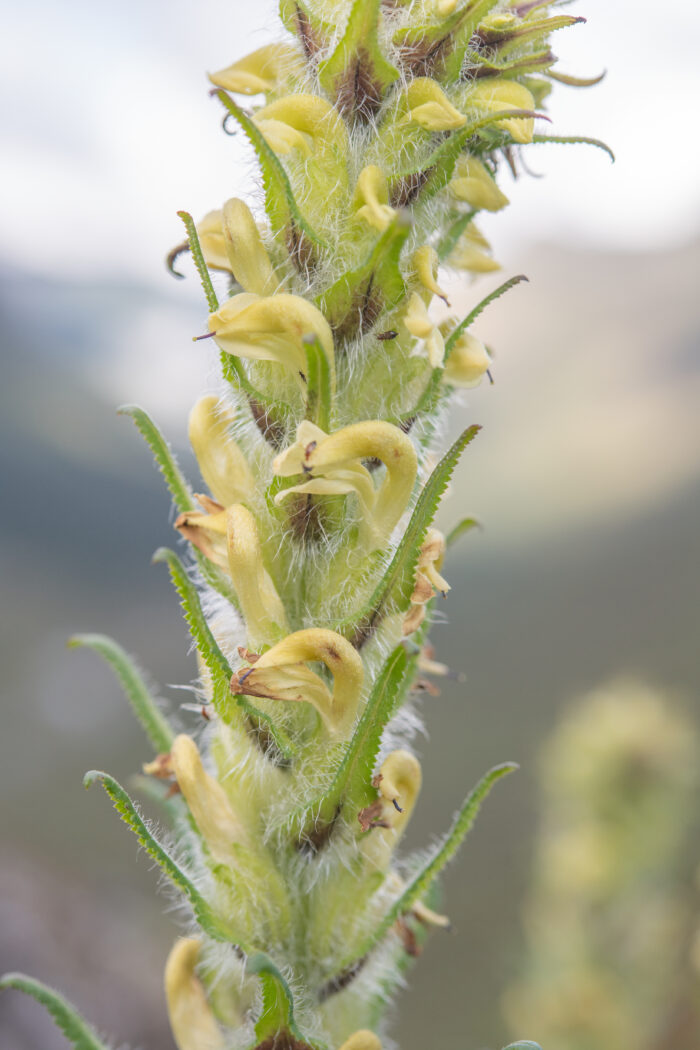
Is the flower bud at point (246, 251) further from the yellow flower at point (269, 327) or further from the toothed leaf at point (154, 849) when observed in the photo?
the toothed leaf at point (154, 849)

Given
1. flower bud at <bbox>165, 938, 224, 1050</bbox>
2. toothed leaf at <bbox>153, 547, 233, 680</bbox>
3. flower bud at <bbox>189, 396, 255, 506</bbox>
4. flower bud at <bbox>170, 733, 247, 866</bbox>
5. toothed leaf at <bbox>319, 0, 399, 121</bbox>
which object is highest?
toothed leaf at <bbox>319, 0, 399, 121</bbox>

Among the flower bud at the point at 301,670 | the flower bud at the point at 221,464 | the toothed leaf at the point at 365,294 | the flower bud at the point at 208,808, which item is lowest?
the flower bud at the point at 208,808

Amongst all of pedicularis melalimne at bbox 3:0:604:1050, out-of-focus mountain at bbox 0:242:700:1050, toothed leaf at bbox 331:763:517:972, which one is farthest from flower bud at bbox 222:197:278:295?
out-of-focus mountain at bbox 0:242:700:1050

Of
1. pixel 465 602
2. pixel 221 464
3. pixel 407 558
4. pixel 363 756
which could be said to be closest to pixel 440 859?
pixel 363 756

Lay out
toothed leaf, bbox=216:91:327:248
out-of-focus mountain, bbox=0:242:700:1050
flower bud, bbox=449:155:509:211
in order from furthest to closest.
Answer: out-of-focus mountain, bbox=0:242:700:1050 → flower bud, bbox=449:155:509:211 → toothed leaf, bbox=216:91:327:248

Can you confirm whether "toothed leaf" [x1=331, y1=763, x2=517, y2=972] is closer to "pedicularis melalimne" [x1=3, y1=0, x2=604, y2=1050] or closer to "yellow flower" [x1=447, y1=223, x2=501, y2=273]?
"pedicularis melalimne" [x1=3, y1=0, x2=604, y2=1050]

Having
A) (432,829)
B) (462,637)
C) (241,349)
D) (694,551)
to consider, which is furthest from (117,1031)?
(694,551)

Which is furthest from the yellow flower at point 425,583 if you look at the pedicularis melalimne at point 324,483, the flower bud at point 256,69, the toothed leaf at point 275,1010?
the flower bud at point 256,69

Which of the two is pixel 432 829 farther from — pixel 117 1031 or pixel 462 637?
pixel 117 1031
